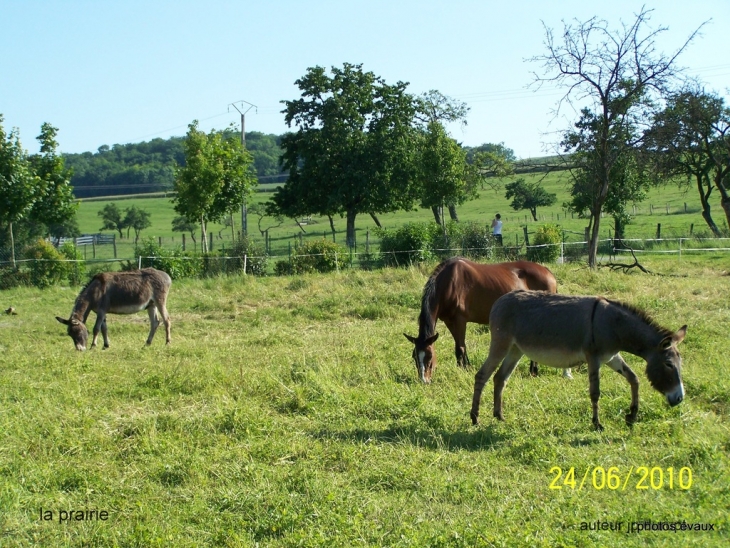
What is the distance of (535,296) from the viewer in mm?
7371

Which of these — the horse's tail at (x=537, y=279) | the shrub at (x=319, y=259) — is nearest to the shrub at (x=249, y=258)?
the shrub at (x=319, y=259)

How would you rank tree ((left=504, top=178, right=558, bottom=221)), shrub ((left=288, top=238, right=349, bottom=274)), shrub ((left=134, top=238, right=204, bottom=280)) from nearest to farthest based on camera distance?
1. shrub ((left=134, top=238, right=204, bottom=280))
2. shrub ((left=288, top=238, right=349, bottom=274))
3. tree ((left=504, top=178, right=558, bottom=221))

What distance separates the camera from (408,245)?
25.0 metres

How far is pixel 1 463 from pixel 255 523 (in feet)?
9.37

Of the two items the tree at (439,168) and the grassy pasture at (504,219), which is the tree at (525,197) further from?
the tree at (439,168)

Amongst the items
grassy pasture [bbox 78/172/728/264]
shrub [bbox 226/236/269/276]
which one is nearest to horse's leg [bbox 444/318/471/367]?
shrub [bbox 226/236/269/276]

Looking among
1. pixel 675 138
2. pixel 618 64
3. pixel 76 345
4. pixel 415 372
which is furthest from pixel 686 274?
pixel 76 345

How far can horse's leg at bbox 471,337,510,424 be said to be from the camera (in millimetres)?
7094

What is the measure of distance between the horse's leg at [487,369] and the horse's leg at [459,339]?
2541 mm

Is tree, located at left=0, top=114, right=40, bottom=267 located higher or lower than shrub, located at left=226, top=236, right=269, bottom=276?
higher

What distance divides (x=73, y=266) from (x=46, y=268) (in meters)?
0.84

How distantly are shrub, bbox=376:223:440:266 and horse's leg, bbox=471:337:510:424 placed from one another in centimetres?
1665

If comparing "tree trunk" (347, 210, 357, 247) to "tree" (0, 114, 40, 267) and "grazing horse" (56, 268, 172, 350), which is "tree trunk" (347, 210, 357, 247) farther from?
"grazing horse" (56, 268, 172, 350)
